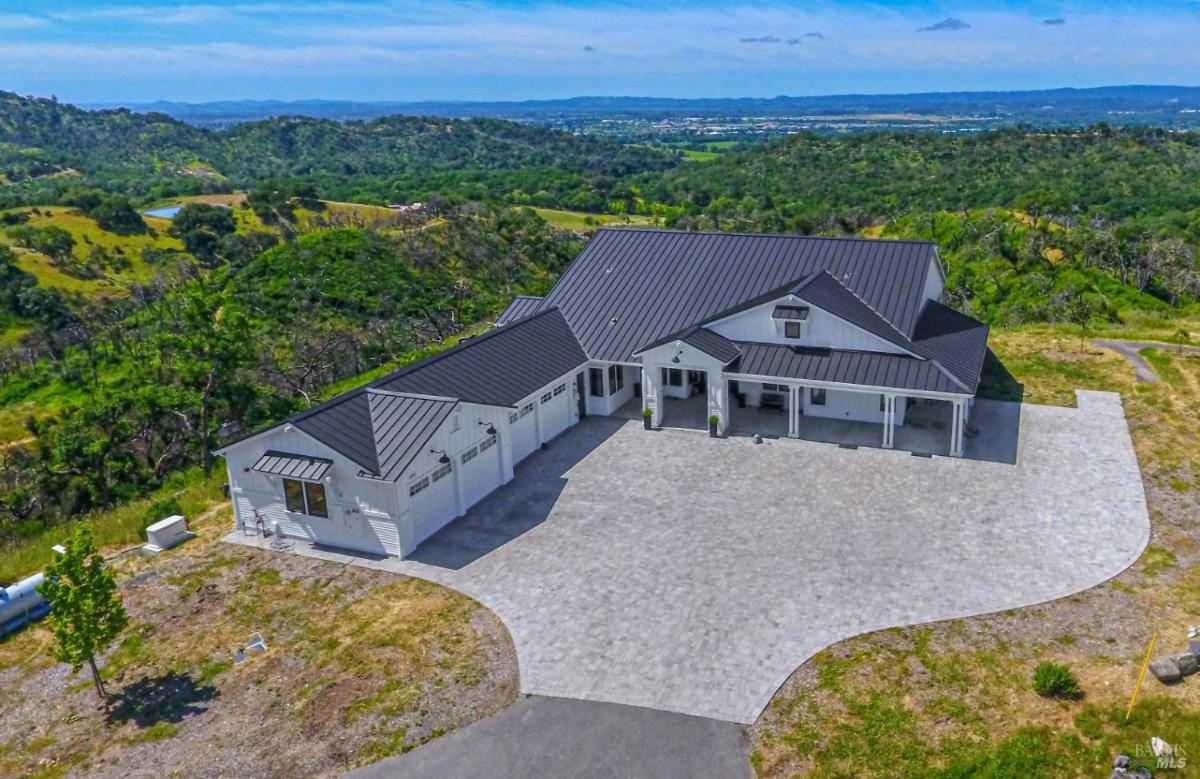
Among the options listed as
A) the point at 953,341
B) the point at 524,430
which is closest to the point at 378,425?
the point at 524,430

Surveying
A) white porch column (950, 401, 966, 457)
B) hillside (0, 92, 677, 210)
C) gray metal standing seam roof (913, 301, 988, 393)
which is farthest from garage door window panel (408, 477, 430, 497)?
hillside (0, 92, 677, 210)

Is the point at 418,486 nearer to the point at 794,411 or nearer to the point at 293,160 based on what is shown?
the point at 794,411

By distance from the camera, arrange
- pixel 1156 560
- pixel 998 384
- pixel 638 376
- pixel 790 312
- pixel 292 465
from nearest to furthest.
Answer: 1. pixel 1156 560
2. pixel 292 465
3. pixel 790 312
4. pixel 638 376
5. pixel 998 384

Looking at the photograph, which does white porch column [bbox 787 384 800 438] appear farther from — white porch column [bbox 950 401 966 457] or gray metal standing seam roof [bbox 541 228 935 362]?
white porch column [bbox 950 401 966 457]

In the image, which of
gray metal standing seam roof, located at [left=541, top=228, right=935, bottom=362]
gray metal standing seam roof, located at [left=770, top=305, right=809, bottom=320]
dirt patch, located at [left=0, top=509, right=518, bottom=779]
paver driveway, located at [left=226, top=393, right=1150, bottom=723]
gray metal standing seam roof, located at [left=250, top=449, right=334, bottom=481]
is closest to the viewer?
dirt patch, located at [left=0, top=509, right=518, bottom=779]

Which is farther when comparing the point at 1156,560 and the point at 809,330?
the point at 809,330

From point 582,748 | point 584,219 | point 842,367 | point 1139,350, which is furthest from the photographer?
point 584,219
